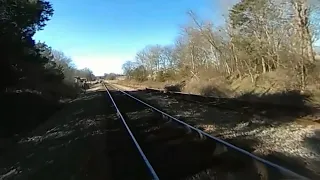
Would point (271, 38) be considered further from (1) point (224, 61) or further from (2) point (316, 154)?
(2) point (316, 154)

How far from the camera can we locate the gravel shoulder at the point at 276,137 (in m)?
6.93

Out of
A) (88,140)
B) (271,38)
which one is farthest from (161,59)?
(88,140)

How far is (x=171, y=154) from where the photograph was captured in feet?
27.4

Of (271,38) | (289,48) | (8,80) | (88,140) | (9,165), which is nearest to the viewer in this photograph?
(9,165)

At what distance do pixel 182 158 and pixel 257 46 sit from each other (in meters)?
34.3

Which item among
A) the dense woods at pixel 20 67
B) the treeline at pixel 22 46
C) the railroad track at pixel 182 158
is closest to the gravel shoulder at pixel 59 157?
the railroad track at pixel 182 158

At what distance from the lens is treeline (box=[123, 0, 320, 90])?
26922mm

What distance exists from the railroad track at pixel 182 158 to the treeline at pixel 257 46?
1797 centimetres

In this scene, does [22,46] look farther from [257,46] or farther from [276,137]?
[257,46]

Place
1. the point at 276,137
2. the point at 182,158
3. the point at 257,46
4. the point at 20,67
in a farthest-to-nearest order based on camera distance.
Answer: the point at 257,46 → the point at 20,67 → the point at 276,137 → the point at 182,158

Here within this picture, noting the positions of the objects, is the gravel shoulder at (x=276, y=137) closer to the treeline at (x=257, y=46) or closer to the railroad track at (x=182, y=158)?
the railroad track at (x=182, y=158)

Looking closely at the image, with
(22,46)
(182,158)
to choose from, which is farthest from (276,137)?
(22,46)

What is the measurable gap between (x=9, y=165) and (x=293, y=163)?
24.4ft

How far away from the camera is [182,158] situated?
7.84 m
